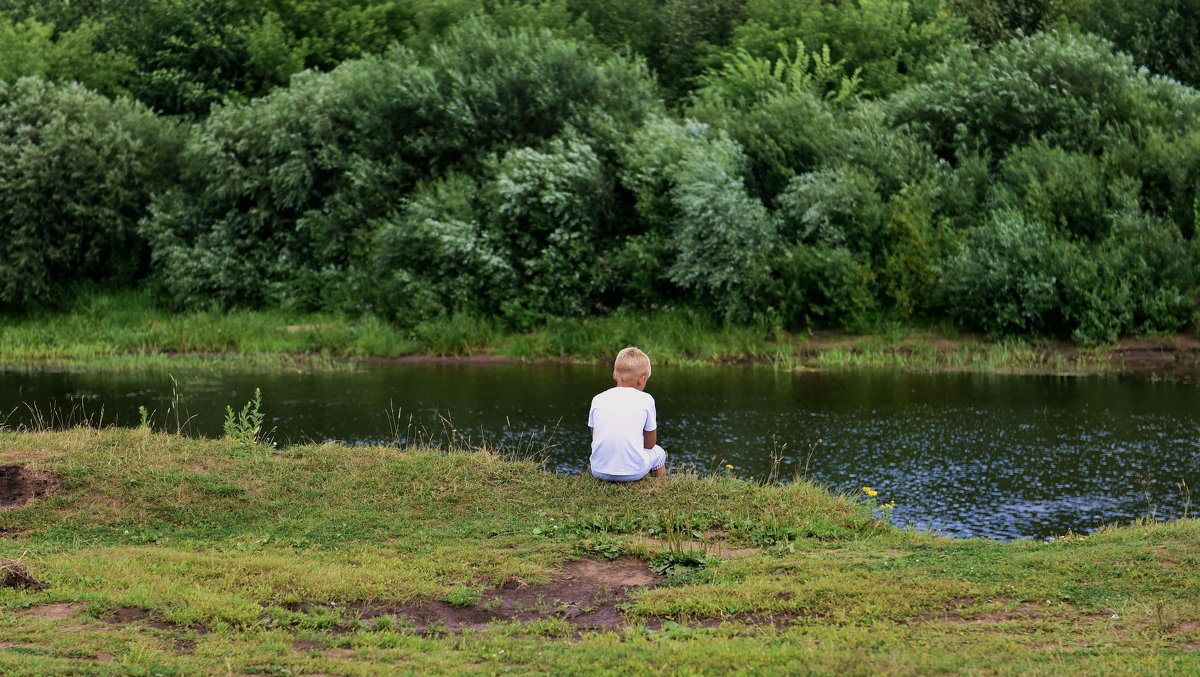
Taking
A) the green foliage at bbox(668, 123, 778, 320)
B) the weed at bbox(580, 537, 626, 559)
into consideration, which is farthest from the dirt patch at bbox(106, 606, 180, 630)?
the green foliage at bbox(668, 123, 778, 320)

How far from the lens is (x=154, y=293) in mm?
36312

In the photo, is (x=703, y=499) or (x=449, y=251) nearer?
(x=703, y=499)

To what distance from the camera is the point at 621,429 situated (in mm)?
11148

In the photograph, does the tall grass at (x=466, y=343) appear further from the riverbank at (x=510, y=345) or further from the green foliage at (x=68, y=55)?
the green foliage at (x=68, y=55)

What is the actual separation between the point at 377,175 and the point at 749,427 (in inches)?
740

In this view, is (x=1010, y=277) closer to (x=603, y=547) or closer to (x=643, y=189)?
(x=643, y=189)

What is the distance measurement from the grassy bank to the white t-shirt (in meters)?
0.23

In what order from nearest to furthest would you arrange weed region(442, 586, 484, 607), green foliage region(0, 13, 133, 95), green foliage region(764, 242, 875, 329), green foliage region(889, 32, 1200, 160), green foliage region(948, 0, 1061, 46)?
weed region(442, 586, 484, 607)
green foliage region(764, 242, 875, 329)
green foliage region(889, 32, 1200, 160)
green foliage region(0, 13, 133, 95)
green foliage region(948, 0, 1061, 46)

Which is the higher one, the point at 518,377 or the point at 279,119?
the point at 279,119

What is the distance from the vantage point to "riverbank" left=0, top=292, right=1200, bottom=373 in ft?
92.1

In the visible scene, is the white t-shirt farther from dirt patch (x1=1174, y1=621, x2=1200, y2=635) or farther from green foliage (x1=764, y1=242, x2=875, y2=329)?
green foliage (x1=764, y1=242, x2=875, y2=329)

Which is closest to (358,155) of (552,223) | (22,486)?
(552,223)

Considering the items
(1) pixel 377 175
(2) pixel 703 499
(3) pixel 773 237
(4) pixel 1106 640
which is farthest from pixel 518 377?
(4) pixel 1106 640

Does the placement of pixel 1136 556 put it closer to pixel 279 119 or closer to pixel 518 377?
pixel 518 377
